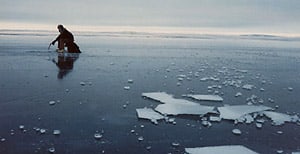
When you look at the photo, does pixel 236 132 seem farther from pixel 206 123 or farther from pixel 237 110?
pixel 237 110

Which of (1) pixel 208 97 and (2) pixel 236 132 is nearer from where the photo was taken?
(2) pixel 236 132

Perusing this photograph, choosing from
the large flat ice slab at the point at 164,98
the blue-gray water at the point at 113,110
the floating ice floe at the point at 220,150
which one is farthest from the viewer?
the large flat ice slab at the point at 164,98

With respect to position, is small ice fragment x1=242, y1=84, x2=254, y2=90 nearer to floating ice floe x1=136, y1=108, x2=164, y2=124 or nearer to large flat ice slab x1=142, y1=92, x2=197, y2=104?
large flat ice slab x1=142, y1=92, x2=197, y2=104

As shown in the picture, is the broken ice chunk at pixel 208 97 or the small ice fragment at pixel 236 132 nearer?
the small ice fragment at pixel 236 132

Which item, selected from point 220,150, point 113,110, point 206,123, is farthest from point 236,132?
point 113,110

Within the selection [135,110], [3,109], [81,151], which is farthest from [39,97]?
[81,151]

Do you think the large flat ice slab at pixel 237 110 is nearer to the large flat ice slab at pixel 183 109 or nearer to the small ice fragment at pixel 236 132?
the large flat ice slab at pixel 183 109

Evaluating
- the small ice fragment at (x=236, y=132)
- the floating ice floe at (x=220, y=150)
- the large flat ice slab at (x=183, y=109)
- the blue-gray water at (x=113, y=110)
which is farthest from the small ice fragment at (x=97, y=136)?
the small ice fragment at (x=236, y=132)
